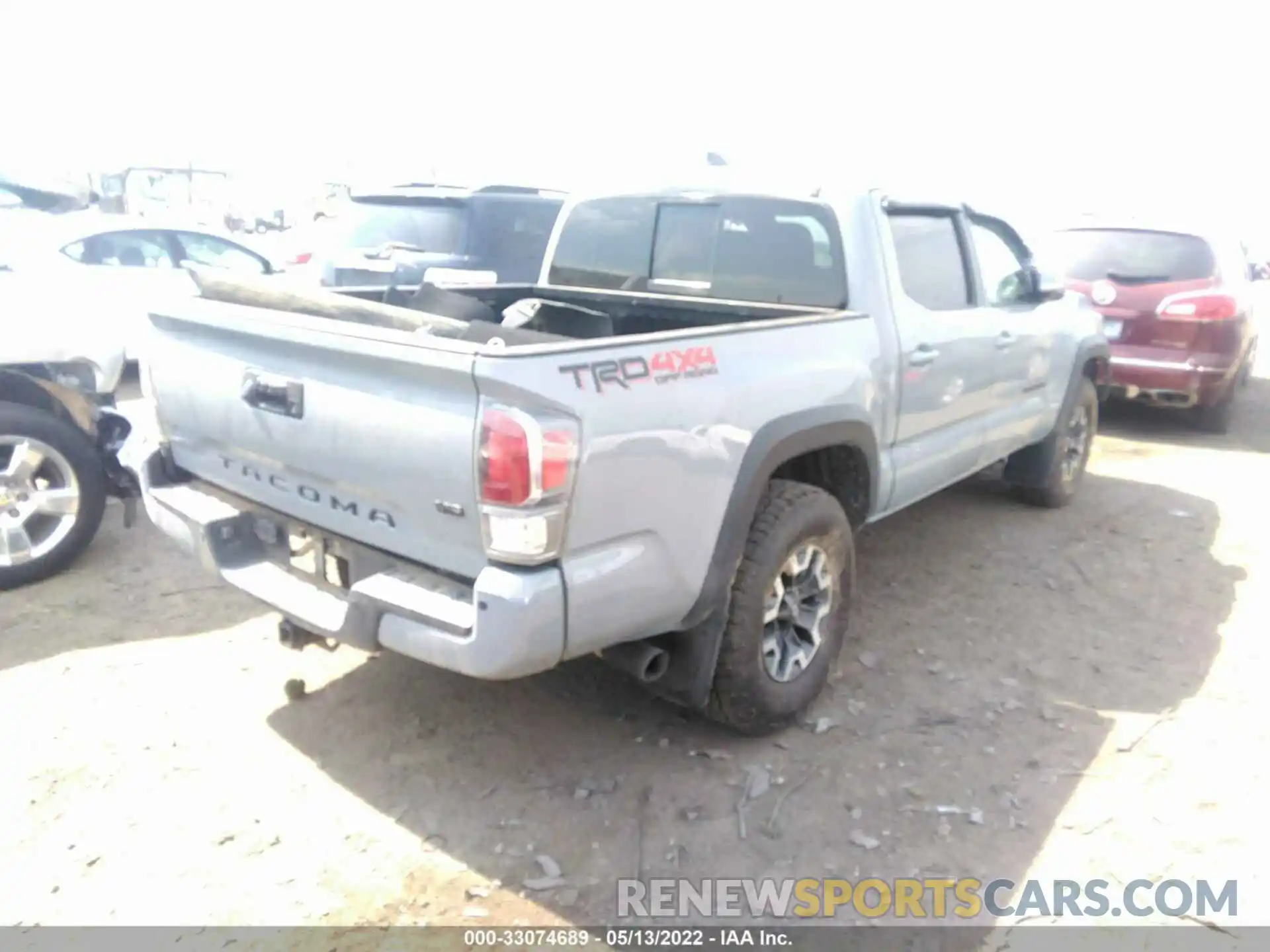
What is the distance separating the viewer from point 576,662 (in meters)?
3.79

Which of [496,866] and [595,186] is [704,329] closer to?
[496,866]

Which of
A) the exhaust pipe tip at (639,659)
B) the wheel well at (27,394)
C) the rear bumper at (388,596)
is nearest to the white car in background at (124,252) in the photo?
the wheel well at (27,394)

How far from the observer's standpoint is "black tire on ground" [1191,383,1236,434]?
25.3ft

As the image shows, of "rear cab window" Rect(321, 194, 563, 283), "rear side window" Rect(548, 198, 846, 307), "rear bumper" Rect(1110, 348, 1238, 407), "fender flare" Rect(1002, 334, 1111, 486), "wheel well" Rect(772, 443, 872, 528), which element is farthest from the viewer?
"rear bumper" Rect(1110, 348, 1238, 407)

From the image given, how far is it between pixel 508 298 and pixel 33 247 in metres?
5.94

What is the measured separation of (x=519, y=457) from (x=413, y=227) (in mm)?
5484

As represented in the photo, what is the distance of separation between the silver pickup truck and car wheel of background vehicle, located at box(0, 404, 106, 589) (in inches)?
52.0

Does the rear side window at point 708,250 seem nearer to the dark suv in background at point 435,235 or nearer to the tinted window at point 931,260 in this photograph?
the tinted window at point 931,260

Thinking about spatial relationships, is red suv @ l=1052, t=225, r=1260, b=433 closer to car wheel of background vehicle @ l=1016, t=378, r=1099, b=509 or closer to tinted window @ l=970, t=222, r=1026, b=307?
car wheel of background vehicle @ l=1016, t=378, r=1099, b=509

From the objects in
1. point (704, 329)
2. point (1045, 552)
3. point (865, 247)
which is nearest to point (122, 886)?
point (704, 329)

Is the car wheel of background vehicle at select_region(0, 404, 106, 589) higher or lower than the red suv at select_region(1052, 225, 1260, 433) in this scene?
lower

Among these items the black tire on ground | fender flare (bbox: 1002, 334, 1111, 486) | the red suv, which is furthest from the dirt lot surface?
the black tire on ground

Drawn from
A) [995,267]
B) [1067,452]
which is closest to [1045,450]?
[1067,452]

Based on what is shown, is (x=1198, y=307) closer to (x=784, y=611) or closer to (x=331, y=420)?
(x=784, y=611)
